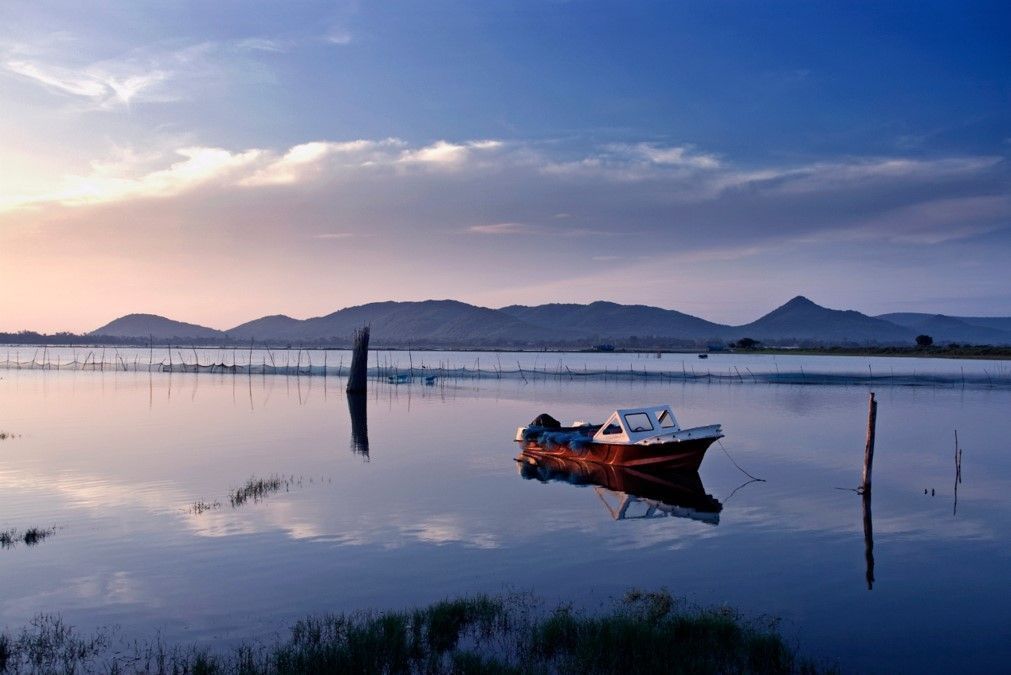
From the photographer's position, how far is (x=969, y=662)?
34.8 ft

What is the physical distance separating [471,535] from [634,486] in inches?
320

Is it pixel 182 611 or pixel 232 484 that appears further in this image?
pixel 232 484

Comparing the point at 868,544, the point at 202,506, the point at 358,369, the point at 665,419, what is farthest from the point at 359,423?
the point at 868,544

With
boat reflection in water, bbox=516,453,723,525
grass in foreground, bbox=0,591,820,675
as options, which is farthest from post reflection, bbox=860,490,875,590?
grass in foreground, bbox=0,591,820,675

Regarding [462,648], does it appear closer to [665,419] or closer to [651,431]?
[651,431]

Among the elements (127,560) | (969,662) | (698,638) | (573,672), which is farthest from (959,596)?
(127,560)

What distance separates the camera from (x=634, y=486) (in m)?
24.0

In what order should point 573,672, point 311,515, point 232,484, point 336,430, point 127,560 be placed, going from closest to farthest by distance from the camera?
point 573,672
point 127,560
point 311,515
point 232,484
point 336,430

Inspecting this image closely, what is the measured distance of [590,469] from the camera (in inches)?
1064

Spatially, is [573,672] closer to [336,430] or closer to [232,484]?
[232,484]

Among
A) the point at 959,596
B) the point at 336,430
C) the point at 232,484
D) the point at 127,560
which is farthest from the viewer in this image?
the point at 336,430

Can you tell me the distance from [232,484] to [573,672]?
51.9ft

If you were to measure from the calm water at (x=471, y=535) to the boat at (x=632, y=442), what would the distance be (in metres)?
1.43

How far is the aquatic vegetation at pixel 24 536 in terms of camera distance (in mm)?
15812
